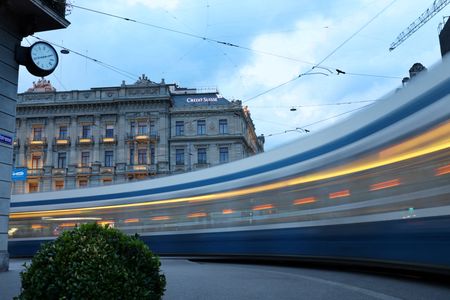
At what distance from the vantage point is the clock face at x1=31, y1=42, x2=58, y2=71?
15.0 meters

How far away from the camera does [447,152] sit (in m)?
7.66

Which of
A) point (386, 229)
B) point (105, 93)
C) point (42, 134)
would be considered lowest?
point (386, 229)

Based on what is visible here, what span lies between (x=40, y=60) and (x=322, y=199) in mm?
9438

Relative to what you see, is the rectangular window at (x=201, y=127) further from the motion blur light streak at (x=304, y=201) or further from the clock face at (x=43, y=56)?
the motion blur light streak at (x=304, y=201)

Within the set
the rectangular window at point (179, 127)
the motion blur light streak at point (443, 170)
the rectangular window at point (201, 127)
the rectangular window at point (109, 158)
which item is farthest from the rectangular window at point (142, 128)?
the motion blur light streak at point (443, 170)

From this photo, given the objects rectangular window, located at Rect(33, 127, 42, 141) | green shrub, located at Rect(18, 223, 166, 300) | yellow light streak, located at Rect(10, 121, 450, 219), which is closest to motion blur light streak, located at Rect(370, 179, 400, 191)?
yellow light streak, located at Rect(10, 121, 450, 219)

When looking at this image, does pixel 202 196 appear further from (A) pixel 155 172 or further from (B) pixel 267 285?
(A) pixel 155 172

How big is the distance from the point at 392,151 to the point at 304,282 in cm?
300

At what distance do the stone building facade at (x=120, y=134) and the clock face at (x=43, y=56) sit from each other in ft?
151

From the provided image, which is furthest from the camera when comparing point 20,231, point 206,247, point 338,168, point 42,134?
point 42,134

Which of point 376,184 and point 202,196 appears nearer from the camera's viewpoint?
point 376,184

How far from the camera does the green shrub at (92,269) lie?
480 centimetres

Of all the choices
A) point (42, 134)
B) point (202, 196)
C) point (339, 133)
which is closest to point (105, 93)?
point (42, 134)

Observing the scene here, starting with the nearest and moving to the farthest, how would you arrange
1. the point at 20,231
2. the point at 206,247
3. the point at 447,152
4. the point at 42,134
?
the point at 447,152, the point at 206,247, the point at 20,231, the point at 42,134
